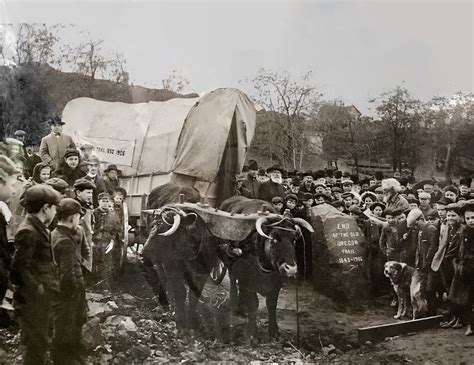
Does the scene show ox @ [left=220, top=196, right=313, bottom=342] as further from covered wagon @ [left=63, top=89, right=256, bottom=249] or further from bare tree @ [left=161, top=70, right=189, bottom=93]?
bare tree @ [left=161, top=70, right=189, bottom=93]

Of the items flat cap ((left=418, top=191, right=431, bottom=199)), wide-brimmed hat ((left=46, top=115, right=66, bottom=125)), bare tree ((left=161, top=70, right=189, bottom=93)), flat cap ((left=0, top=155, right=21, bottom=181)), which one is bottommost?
flat cap ((left=418, top=191, right=431, bottom=199))

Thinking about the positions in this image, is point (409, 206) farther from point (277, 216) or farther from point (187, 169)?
point (187, 169)

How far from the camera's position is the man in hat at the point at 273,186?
4.73 m

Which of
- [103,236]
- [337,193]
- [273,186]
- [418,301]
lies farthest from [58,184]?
[418,301]

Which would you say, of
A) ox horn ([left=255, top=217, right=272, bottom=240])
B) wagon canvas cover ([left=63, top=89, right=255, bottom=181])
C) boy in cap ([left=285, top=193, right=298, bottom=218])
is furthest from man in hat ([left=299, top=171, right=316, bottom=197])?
wagon canvas cover ([left=63, top=89, right=255, bottom=181])

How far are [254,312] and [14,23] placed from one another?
3115 mm

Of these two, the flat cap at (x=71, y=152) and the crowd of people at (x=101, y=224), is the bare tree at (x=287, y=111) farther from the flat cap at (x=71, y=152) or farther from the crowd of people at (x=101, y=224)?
the flat cap at (x=71, y=152)

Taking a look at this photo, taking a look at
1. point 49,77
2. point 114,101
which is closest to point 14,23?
point 49,77

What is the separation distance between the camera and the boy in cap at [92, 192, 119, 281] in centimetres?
454

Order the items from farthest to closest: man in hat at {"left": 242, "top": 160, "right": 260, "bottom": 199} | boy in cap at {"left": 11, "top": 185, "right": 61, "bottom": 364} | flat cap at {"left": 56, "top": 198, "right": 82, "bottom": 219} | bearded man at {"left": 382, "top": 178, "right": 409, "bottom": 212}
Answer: bearded man at {"left": 382, "top": 178, "right": 409, "bottom": 212} → man in hat at {"left": 242, "top": 160, "right": 260, "bottom": 199} → flat cap at {"left": 56, "top": 198, "right": 82, "bottom": 219} → boy in cap at {"left": 11, "top": 185, "right": 61, "bottom": 364}

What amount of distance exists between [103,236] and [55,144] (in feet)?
2.81

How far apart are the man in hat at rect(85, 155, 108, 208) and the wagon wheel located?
3.52 feet

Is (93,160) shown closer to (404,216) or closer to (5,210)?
(5,210)

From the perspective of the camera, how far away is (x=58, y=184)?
452 cm
